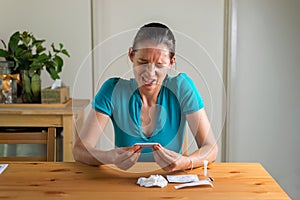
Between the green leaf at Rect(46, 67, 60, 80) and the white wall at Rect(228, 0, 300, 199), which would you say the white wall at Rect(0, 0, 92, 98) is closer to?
the green leaf at Rect(46, 67, 60, 80)

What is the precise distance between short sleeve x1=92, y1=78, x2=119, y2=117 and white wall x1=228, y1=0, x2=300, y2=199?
5.26 ft

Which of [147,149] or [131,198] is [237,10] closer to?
[147,149]

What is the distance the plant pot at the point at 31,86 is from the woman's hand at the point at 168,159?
1209 millimetres

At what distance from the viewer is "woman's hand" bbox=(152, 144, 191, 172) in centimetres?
138

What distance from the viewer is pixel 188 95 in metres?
1.49

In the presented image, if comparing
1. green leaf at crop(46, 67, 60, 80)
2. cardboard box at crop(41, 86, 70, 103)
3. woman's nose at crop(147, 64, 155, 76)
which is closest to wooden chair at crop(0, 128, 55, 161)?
cardboard box at crop(41, 86, 70, 103)

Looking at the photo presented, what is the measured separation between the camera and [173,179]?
1369mm

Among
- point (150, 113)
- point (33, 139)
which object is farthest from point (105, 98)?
point (33, 139)

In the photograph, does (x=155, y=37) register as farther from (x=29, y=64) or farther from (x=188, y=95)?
(x=29, y=64)

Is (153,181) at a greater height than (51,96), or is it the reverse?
(51,96)

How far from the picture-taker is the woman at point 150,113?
138 cm

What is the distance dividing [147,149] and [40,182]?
32 centimetres

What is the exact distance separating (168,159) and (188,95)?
21cm

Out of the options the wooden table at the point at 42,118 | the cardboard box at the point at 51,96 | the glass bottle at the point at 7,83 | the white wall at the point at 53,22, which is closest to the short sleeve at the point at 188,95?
the wooden table at the point at 42,118
